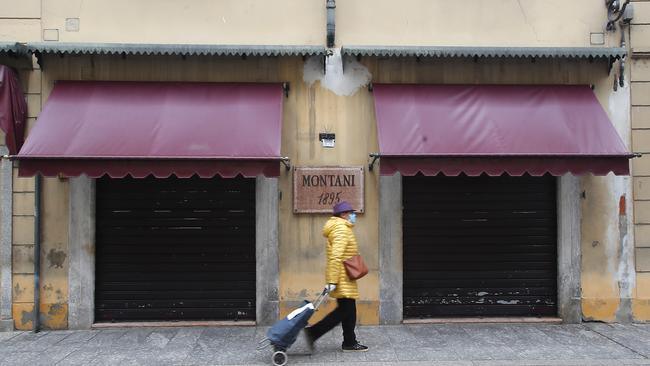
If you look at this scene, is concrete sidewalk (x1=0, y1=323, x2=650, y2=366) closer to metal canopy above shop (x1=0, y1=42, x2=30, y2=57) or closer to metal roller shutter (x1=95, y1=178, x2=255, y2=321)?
metal roller shutter (x1=95, y1=178, x2=255, y2=321)

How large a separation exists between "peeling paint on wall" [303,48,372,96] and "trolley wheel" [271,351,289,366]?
3.96 m

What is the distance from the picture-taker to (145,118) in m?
7.10

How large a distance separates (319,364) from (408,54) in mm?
4508

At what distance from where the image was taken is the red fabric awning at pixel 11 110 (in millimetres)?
7301

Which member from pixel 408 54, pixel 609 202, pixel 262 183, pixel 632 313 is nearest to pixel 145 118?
pixel 262 183

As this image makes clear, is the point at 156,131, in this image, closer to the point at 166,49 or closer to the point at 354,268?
the point at 166,49

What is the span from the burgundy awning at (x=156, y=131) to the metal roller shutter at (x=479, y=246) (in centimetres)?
259

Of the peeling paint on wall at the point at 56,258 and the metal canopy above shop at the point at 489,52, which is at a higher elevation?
the metal canopy above shop at the point at 489,52

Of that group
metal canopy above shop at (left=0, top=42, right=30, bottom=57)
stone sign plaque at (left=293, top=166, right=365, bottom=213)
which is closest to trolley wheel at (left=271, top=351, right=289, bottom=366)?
stone sign plaque at (left=293, top=166, right=365, bottom=213)

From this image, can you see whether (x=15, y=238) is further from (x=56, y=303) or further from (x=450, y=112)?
(x=450, y=112)

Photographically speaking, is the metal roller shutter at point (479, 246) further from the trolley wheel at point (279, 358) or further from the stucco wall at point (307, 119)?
the trolley wheel at point (279, 358)

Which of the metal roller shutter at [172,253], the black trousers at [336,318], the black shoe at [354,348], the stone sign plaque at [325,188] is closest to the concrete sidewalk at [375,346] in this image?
the black shoe at [354,348]

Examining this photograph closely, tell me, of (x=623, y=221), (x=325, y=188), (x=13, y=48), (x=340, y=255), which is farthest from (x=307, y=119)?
(x=623, y=221)

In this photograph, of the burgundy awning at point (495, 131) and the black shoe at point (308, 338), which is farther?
the burgundy awning at point (495, 131)
